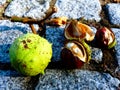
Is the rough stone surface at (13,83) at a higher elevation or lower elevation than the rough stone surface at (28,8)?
lower

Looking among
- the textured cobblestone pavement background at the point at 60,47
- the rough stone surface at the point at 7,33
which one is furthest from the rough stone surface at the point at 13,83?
the rough stone surface at the point at 7,33

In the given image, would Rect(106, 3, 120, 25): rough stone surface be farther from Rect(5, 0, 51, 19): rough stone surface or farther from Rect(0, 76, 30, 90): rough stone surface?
Rect(0, 76, 30, 90): rough stone surface

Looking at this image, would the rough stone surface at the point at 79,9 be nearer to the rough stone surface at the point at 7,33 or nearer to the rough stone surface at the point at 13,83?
the rough stone surface at the point at 7,33

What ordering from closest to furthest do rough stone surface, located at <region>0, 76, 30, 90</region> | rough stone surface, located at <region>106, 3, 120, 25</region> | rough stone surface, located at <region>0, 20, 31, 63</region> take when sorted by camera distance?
1. rough stone surface, located at <region>0, 76, 30, 90</region>
2. rough stone surface, located at <region>0, 20, 31, 63</region>
3. rough stone surface, located at <region>106, 3, 120, 25</region>

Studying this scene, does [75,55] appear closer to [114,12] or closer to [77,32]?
[77,32]

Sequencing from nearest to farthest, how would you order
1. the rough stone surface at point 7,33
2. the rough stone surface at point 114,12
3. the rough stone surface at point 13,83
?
the rough stone surface at point 13,83
the rough stone surface at point 7,33
the rough stone surface at point 114,12

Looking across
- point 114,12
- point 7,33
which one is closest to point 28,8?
point 7,33

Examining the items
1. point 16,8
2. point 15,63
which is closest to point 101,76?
point 15,63

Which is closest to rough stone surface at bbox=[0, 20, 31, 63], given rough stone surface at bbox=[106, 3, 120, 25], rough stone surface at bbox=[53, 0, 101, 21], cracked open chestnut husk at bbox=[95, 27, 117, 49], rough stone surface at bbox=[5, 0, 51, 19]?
rough stone surface at bbox=[5, 0, 51, 19]
